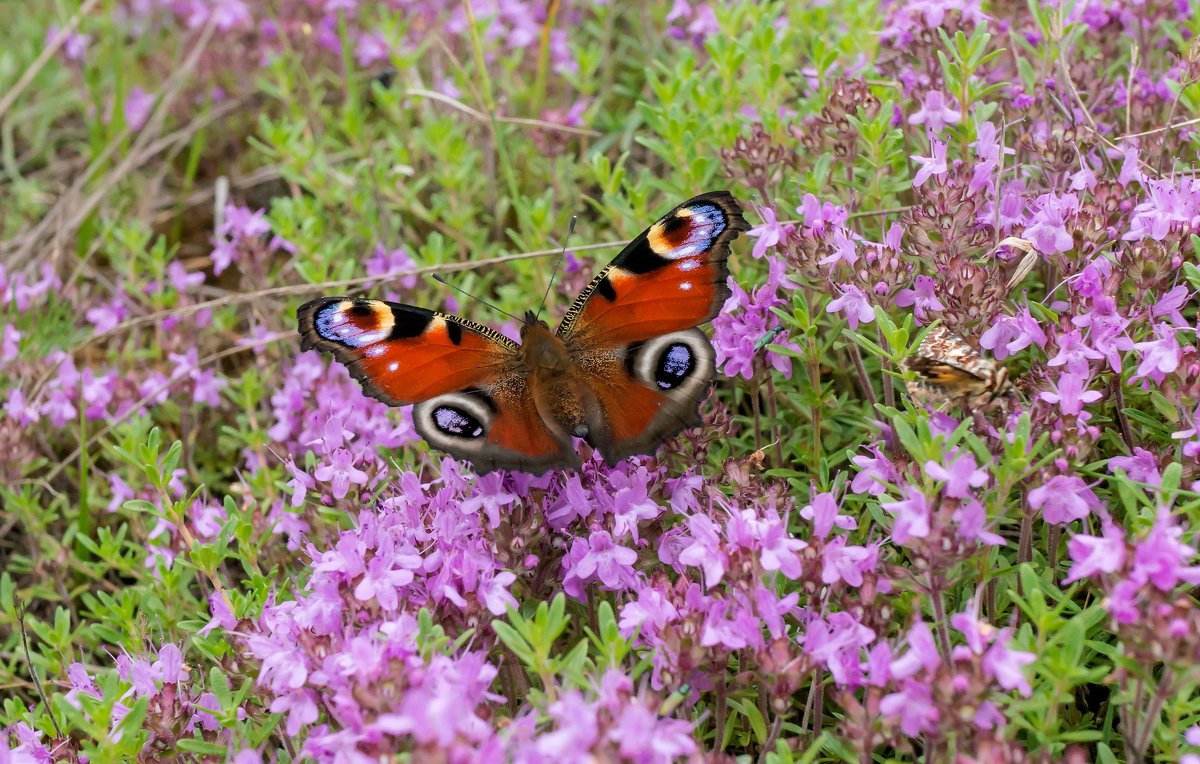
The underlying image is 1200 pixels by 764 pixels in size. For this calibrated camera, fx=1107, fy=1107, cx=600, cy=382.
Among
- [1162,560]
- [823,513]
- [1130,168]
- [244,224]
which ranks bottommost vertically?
[244,224]

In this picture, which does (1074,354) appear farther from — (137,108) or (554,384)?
(137,108)

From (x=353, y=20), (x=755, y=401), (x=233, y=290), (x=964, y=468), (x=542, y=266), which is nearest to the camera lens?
(x=964, y=468)

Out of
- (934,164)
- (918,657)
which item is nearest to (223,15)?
(934,164)

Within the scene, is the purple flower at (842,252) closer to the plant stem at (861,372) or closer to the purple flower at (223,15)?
the plant stem at (861,372)

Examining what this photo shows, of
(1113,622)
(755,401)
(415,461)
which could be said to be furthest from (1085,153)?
(415,461)

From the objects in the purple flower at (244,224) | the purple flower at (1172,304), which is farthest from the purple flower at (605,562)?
the purple flower at (244,224)

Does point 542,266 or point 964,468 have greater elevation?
point 964,468

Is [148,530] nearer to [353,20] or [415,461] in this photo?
[415,461]
